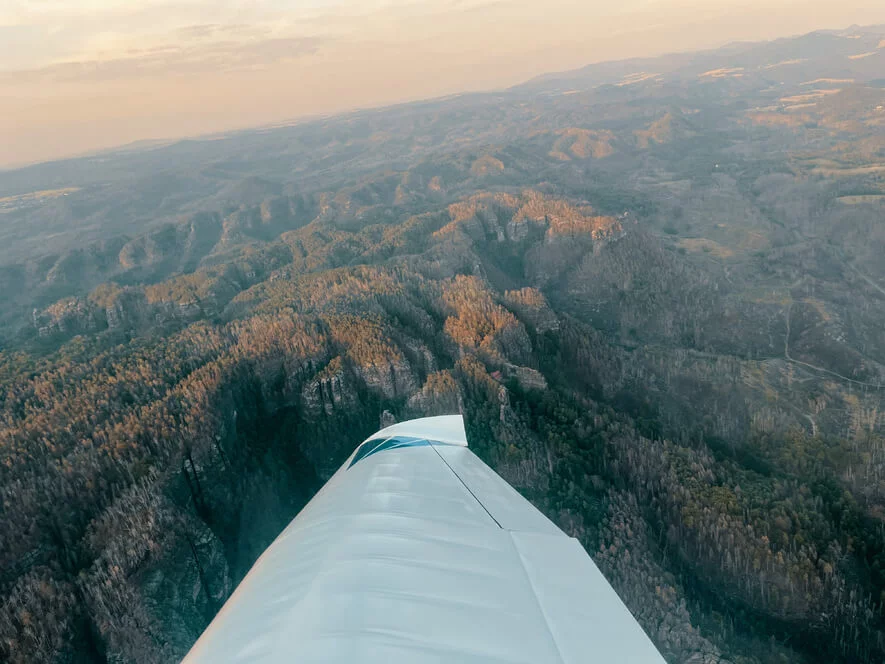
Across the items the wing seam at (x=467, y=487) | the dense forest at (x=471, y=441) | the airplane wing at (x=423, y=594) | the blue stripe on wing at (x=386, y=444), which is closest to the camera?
the airplane wing at (x=423, y=594)

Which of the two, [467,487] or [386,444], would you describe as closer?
[467,487]

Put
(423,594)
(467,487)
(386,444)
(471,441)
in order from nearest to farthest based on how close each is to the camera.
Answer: (423,594)
(467,487)
(386,444)
(471,441)

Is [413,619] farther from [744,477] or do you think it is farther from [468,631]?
[744,477]

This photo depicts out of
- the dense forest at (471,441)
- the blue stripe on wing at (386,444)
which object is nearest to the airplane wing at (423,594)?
the blue stripe on wing at (386,444)

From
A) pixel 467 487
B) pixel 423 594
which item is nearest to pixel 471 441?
pixel 467 487

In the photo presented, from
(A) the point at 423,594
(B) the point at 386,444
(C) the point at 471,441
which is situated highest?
(A) the point at 423,594

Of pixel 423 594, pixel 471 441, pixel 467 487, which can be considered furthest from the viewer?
pixel 471 441

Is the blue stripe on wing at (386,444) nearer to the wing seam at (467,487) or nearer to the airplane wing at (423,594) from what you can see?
the wing seam at (467,487)

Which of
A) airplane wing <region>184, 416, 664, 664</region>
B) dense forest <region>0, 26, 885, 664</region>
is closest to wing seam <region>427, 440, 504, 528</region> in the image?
Result: airplane wing <region>184, 416, 664, 664</region>

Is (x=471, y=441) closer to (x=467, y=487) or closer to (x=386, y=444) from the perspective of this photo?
(x=386, y=444)
